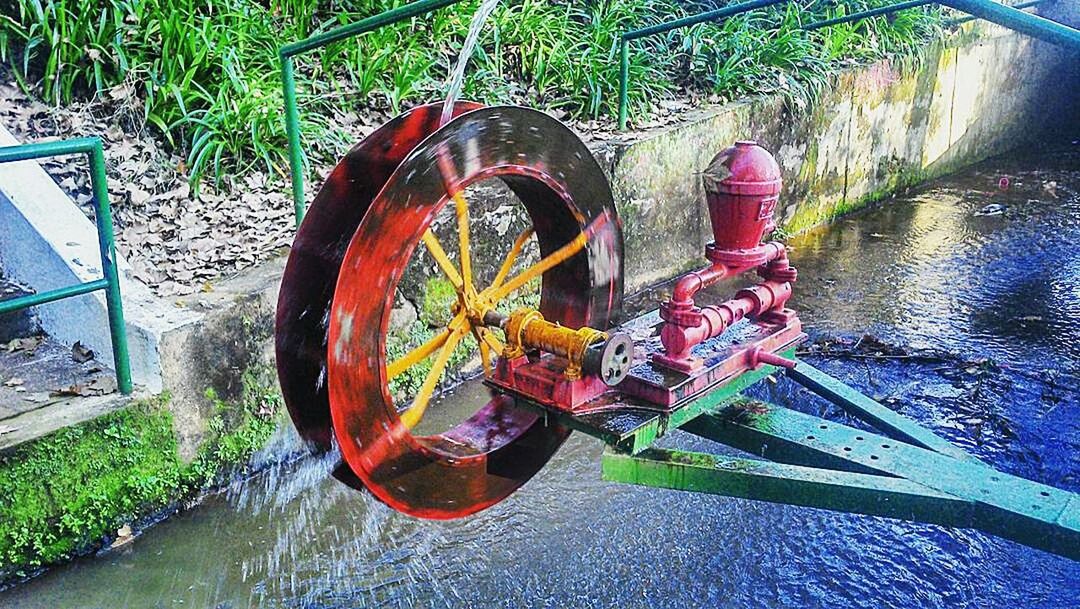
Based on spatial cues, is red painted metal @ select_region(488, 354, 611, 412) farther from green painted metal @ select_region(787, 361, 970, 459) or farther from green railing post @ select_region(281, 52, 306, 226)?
green railing post @ select_region(281, 52, 306, 226)

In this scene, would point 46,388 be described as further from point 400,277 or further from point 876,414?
point 876,414

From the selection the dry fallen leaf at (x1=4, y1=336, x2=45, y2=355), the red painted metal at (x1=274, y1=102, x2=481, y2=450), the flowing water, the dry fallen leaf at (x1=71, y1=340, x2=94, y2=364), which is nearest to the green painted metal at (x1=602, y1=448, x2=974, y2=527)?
the flowing water

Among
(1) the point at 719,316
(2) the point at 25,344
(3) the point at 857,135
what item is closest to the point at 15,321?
(2) the point at 25,344

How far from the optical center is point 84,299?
4.00m

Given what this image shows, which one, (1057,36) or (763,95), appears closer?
(1057,36)

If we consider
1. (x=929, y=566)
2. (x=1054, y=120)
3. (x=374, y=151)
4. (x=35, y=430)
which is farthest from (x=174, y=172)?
(x=1054, y=120)

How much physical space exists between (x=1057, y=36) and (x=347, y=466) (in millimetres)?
2310

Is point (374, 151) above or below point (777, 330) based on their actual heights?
above

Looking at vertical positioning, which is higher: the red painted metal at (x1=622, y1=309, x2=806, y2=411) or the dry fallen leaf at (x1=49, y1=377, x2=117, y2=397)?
the red painted metal at (x1=622, y1=309, x2=806, y2=411)

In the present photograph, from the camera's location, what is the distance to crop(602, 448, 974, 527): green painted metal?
2.76 meters

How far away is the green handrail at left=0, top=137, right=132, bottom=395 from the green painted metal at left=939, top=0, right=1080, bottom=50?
280 cm

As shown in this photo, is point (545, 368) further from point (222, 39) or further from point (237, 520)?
point (222, 39)

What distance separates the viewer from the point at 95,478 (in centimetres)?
362

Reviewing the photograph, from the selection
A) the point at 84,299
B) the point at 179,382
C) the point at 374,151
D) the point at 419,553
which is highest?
the point at 374,151
